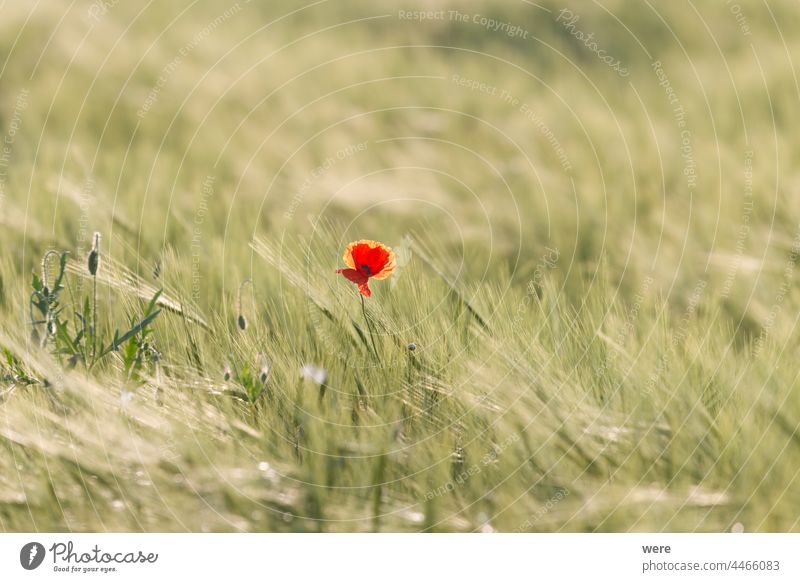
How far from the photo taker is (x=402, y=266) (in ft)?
3.02

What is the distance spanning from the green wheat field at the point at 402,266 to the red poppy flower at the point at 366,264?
0.01 meters

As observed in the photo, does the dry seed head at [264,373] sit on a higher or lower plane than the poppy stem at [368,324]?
lower

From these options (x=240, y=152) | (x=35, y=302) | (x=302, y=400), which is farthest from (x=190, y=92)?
(x=302, y=400)

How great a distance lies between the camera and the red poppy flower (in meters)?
0.89
